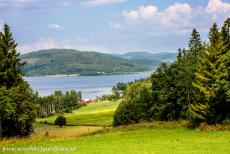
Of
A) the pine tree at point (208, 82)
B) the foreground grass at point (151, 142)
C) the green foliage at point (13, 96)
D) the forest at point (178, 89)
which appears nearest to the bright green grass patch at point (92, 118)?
the forest at point (178, 89)

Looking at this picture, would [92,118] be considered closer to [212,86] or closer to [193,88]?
[193,88]

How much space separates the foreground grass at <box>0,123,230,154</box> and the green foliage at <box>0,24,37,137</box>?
39.0 feet

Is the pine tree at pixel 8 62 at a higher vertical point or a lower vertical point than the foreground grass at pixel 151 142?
higher

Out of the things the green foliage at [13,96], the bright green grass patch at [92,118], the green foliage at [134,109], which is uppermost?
the green foliage at [13,96]

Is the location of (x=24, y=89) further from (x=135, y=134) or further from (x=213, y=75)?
(x=213, y=75)

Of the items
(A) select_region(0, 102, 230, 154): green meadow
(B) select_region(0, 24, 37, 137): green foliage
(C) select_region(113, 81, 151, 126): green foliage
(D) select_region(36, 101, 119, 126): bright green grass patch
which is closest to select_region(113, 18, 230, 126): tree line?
(C) select_region(113, 81, 151, 126): green foliage

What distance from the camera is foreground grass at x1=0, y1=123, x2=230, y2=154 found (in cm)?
2966

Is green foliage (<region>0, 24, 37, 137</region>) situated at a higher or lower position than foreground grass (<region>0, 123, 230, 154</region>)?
higher

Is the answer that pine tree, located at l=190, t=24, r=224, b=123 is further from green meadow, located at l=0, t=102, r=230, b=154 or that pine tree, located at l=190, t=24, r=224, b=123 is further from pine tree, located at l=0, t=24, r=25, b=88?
pine tree, located at l=0, t=24, r=25, b=88

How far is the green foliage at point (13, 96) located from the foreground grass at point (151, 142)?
11891mm

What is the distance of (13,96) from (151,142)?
76.2 feet

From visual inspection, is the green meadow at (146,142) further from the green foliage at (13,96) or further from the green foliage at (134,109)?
the green foliage at (134,109)

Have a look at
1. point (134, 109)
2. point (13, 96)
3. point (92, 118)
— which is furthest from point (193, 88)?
point (92, 118)

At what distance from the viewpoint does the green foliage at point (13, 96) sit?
50688 millimetres
